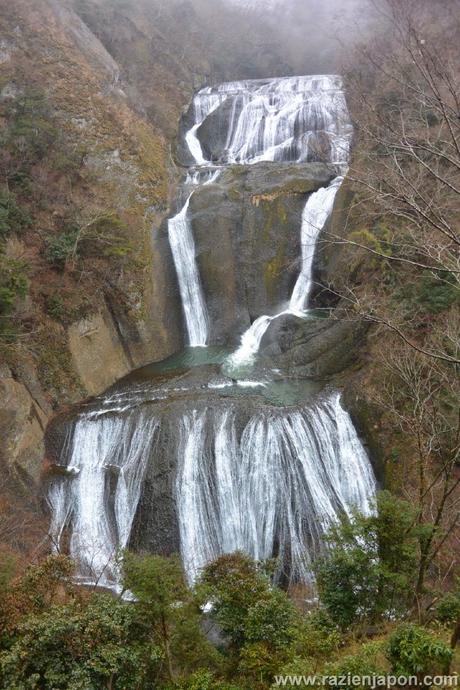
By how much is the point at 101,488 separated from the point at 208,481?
306cm

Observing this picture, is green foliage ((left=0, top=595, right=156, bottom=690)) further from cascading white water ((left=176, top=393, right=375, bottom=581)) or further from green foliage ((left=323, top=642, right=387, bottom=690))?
cascading white water ((left=176, top=393, right=375, bottom=581))

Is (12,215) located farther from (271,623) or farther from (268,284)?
(271,623)

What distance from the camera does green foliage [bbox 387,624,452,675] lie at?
194 inches

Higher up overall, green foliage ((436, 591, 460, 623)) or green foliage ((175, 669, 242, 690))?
green foliage ((175, 669, 242, 690))

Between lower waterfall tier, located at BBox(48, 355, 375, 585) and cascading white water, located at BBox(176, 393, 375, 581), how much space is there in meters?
0.03

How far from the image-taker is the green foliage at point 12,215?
1482 cm

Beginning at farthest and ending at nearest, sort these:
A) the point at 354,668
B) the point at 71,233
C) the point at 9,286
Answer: the point at 71,233 → the point at 9,286 → the point at 354,668

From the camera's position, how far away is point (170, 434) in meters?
12.3

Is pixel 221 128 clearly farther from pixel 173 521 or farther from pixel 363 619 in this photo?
pixel 363 619

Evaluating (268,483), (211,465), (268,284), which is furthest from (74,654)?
(268,284)

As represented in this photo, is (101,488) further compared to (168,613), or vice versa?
(101,488)

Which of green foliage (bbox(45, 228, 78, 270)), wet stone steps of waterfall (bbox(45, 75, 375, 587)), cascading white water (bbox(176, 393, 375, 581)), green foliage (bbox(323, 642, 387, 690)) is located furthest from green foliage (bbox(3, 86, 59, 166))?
green foliage (bbox(323, 642, 387, 690))

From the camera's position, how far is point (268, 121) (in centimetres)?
2564

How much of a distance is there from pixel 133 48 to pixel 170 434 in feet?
92.4
